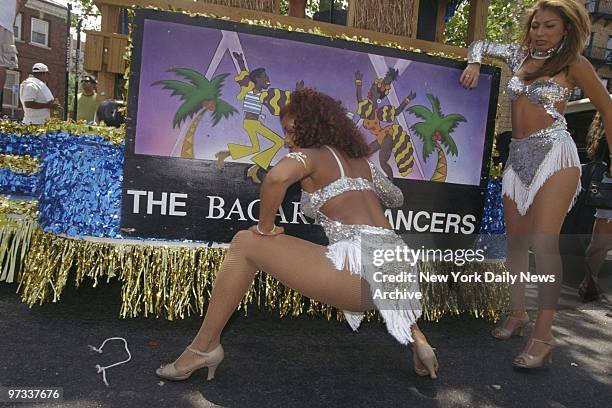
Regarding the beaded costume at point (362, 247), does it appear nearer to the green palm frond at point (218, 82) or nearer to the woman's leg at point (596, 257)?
the green palm frond at point (218, 82)

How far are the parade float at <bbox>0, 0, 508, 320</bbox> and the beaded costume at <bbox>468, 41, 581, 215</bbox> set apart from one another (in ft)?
1.48

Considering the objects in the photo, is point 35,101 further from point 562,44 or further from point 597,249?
point 597,249

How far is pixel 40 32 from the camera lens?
26.2m

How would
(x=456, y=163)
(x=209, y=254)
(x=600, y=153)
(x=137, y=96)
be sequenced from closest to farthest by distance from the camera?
(x=137, y=96)
(x=209, y=254)
(x=456, y=163)
(x=600, y=153)

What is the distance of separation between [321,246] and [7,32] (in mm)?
2834

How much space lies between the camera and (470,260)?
3.46m

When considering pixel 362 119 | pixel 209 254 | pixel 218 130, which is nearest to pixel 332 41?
pixel 362 119

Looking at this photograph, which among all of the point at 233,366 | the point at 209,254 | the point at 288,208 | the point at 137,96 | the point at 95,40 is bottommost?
the point at 233,366

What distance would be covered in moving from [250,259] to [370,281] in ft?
1.74

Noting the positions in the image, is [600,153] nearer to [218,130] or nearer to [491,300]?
[491,300]

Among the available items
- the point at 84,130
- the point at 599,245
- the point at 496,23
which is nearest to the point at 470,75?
the point at 599,245

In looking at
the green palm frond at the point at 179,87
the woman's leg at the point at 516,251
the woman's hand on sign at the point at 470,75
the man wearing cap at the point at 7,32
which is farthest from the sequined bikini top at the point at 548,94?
the man wearing cap at the point at 7,32

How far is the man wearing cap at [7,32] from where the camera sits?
3.33m

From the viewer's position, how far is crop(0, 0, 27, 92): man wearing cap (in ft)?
10.9
